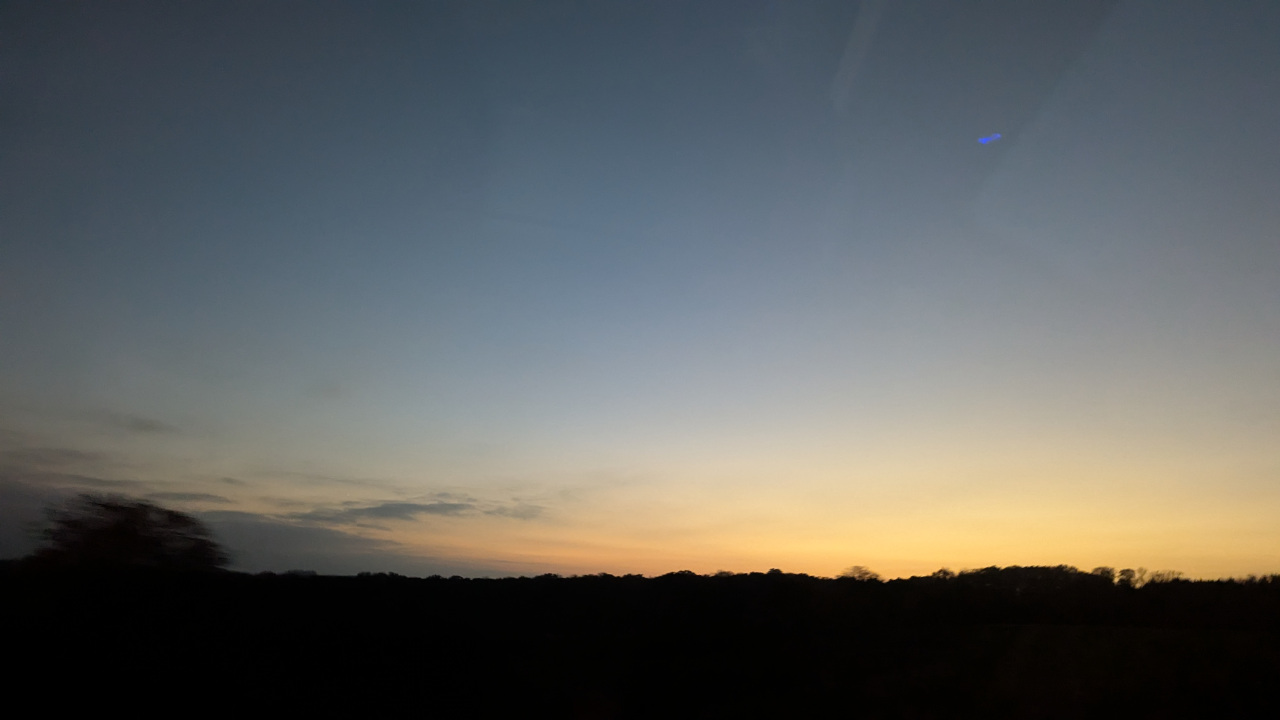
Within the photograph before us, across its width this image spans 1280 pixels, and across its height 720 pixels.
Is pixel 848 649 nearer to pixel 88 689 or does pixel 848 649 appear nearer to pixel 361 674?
pixel 361 674

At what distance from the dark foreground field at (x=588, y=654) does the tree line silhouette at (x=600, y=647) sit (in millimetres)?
81

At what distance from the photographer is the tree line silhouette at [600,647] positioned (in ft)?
57.1

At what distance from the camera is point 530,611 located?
28.2 metres

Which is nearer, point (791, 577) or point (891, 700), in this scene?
point (891, 700)

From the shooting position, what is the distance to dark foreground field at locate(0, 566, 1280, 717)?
16953 mm

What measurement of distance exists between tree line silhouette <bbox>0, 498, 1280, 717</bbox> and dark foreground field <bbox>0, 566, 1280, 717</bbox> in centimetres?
8

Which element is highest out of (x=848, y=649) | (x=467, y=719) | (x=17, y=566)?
(x=17, y=566)

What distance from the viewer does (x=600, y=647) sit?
2302 centimetres

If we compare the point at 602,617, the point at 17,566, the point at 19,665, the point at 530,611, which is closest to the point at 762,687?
the point at 602,617

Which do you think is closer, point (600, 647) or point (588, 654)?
point (588, 654)

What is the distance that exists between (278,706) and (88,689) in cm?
370

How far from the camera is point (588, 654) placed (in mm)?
22172

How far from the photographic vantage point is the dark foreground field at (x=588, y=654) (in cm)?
1695

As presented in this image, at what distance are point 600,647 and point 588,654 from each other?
0.90m
